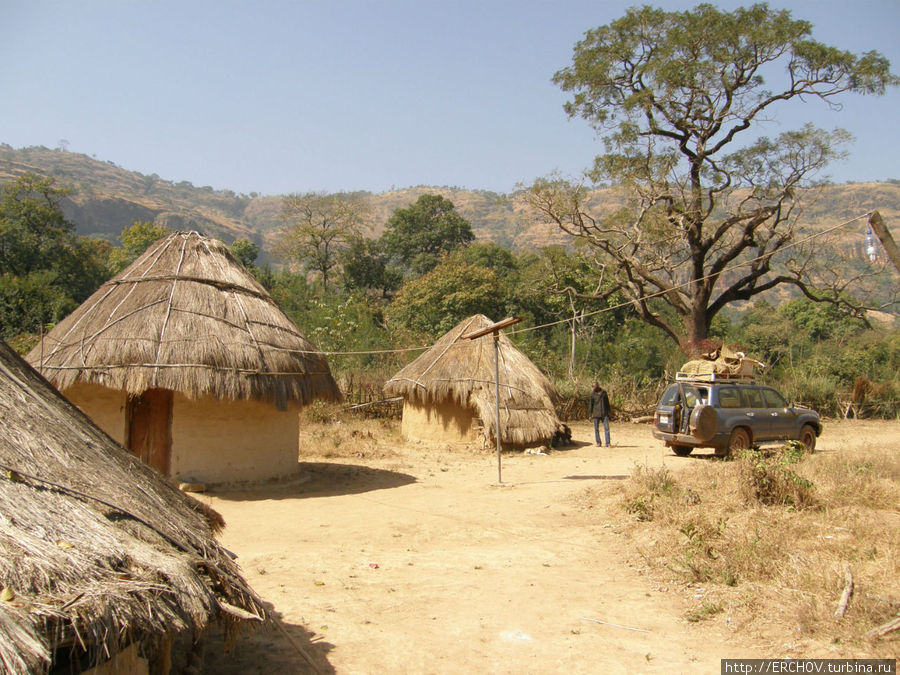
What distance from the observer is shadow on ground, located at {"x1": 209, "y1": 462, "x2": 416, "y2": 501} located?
10.6 m

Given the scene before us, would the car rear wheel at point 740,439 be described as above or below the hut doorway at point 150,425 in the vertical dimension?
below

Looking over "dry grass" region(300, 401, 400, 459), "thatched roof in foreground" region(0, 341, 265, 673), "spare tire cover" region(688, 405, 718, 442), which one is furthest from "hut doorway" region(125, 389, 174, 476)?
"spare tire cover" region(688, 405, 718, 442)

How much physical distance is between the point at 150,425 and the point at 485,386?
23.6 feet

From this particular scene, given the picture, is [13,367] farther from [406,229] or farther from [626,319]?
[406,229]

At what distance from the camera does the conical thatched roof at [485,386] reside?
1522cm

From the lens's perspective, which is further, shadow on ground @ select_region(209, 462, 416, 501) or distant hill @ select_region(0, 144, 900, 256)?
distant hill @ select_region(0, 144, 900, 256)

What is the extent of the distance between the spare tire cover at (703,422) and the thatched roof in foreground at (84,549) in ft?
33.8

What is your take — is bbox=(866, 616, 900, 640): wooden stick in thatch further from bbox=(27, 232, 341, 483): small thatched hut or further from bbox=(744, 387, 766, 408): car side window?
bbox=(744, 387, 766, 408): car side window

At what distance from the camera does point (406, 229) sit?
A: 149 ft

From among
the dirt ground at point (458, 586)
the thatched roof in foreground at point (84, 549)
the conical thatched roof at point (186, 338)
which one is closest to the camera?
the thatched roof in foreground at point (84, 549)

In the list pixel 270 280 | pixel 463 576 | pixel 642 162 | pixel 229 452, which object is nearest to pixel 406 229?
pixel 270 280

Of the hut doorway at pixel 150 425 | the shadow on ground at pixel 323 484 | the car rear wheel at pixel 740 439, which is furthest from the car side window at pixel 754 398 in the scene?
the hut doorway at pixel 150 425

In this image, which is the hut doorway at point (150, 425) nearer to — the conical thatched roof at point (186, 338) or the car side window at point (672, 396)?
the conical thatched roof at point (186, 338)

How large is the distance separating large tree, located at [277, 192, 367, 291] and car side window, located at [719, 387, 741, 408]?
A: 102ft
